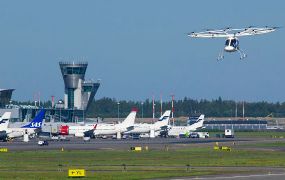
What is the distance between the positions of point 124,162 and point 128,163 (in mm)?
1988

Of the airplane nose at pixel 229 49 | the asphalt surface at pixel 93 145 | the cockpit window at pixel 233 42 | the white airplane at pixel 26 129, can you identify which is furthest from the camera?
the white airplane at pixel 26 129

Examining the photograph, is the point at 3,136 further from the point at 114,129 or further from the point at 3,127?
the point at 114,129

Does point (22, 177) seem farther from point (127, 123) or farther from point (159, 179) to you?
point (127, 123)

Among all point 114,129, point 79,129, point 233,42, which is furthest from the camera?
point 79,129

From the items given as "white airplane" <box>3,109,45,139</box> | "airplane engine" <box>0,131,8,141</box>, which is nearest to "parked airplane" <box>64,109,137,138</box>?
"white airplane" <box>3,109,45,139</box>

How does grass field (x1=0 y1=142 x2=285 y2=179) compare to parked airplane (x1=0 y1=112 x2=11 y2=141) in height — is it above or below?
below

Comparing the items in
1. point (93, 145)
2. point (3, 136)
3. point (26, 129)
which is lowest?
point (93, 145)

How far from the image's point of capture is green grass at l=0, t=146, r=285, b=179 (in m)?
76.1

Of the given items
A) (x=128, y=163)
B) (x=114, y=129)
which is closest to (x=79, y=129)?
(x=114, y=129)

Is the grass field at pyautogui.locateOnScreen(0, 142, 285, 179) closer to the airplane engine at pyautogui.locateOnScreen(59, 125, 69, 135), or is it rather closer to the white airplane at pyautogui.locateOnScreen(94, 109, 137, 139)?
the white airplane at pyautogui.locateOnScreen(94, 109, 137, 139)

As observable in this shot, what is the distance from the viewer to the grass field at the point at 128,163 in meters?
76.1

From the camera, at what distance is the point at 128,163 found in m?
92.4

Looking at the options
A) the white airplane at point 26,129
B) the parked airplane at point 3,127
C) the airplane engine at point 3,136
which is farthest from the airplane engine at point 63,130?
the airplane engine at point 3,136

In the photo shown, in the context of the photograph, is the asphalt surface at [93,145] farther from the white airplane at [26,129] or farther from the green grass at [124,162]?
the green grass at [124,162]
